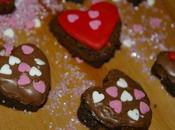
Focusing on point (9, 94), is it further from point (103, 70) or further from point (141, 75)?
point (141, 75)

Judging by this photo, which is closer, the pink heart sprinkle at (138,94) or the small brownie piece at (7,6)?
the pink heart sprinkle at (138,94)

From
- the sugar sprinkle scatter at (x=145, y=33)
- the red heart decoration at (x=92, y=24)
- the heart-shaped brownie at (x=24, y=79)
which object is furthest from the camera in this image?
the sugar sprinkle scatter at (x=145, y=33)

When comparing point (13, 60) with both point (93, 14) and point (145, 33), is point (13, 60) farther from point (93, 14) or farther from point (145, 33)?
point (145, 33)

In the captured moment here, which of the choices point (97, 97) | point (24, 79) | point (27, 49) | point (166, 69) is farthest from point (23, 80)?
point (166, 69)

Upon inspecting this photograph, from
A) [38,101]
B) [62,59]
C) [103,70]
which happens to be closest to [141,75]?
[103,70]

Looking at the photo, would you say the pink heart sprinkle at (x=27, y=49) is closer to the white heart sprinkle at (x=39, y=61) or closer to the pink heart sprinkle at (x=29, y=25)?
the white heart sprinkle at (x=39, y=61)

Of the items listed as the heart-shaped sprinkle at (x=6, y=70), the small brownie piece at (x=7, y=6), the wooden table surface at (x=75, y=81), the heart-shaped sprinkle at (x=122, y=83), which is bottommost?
the wooden table surface at (x=75, y=81)

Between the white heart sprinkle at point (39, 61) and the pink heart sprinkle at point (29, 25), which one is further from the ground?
the white heart sprinkle at point (39, 61)

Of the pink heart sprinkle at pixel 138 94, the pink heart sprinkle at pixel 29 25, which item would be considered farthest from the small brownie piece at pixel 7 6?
the pink heart sprinkle at pixel 138 94
